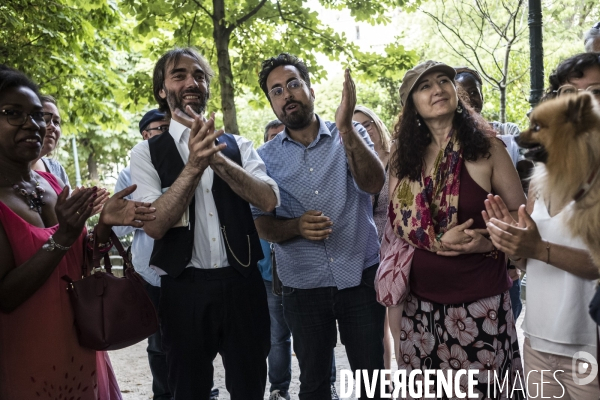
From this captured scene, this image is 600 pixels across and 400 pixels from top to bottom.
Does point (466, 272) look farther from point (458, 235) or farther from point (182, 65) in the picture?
point (182, 65)

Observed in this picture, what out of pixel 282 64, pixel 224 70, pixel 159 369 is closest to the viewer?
pixel 282 64

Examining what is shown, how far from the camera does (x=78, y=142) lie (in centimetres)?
2562

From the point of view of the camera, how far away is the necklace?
9.46 feet

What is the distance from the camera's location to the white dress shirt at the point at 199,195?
3.42 meters

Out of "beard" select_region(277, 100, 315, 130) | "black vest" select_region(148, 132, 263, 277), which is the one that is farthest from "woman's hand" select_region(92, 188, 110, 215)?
"beard" select_region(277, 100, 315, 130)

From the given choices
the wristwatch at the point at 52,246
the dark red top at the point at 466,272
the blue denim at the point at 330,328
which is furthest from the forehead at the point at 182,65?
the dark red top at the point at 466,272

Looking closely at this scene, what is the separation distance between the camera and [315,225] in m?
3.63

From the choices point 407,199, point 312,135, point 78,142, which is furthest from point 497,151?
point 78,142

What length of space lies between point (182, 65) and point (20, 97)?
1.06m

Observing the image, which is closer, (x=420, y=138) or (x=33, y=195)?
(x=33, y=195)

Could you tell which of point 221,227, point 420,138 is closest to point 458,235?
point 420,138

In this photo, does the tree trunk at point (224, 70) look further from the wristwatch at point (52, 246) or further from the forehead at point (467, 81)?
the wristwatch at point (52, 246)

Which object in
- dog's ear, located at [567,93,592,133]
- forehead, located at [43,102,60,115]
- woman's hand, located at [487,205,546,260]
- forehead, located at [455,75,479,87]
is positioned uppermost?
forehead, located at [455,75,479,87]

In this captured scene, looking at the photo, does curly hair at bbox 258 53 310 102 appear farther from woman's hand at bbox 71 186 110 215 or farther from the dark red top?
woman's hand at bbox 71 186 110 215
